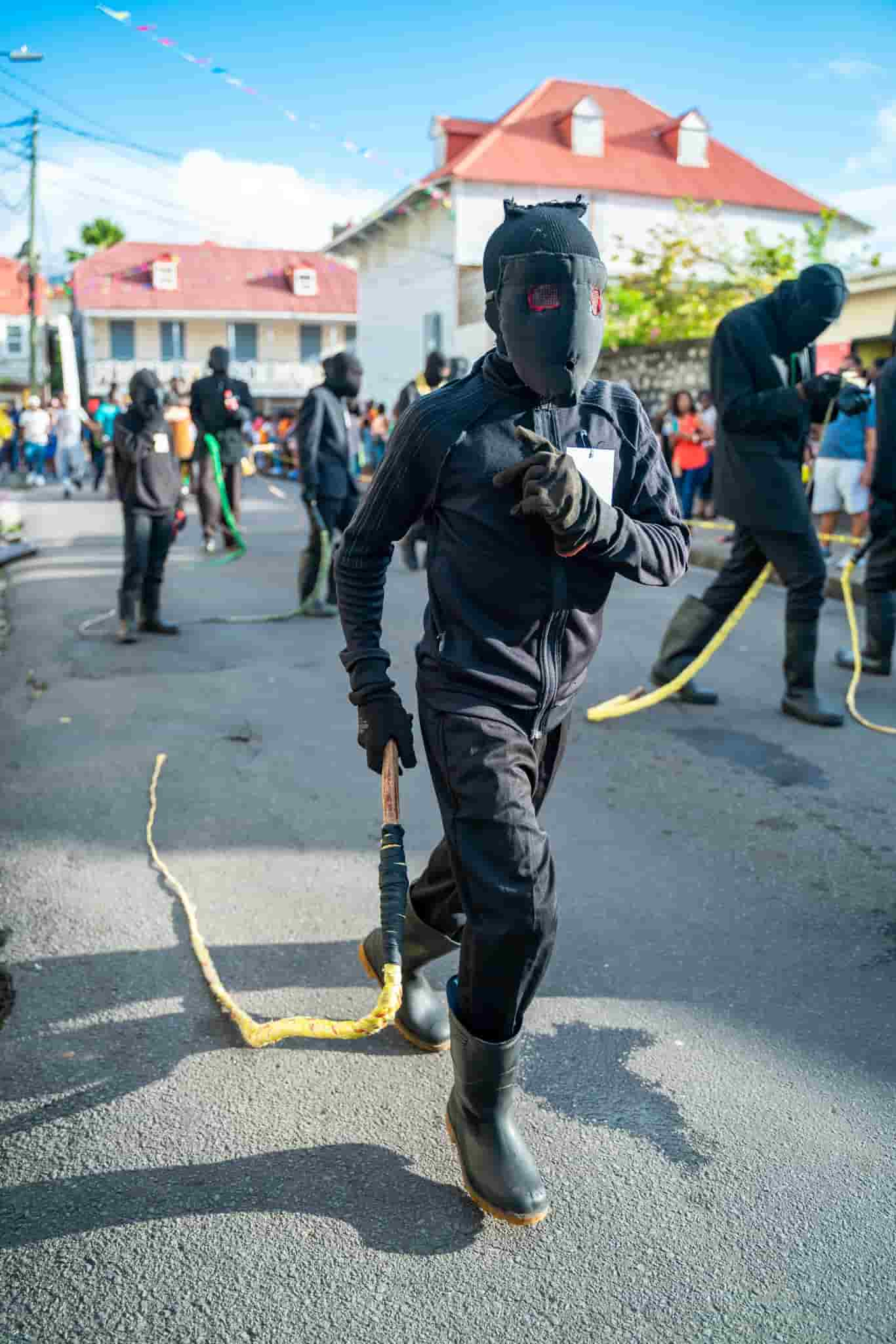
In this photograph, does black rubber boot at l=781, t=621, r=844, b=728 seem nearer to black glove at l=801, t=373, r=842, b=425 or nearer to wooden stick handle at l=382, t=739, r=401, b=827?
black glove at l=801, t=373, r=842, b=425

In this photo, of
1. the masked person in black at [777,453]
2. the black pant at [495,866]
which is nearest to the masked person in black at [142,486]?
the masked person in black at [777,453]

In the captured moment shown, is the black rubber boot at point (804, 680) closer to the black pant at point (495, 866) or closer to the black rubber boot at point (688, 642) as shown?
the black rubber boot at point (688, 642)

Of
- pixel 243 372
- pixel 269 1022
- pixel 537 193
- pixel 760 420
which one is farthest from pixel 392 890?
pixel 243 372

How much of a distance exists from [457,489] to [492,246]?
1.69 feet

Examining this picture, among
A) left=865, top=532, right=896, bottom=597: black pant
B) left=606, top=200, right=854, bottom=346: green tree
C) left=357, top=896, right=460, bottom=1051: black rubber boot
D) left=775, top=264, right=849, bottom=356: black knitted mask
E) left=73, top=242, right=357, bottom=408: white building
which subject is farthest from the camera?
left=73, top=242, right=357, bottom=408: white building

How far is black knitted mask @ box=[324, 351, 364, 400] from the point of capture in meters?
9.30

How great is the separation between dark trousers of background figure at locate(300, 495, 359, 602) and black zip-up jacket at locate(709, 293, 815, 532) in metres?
3.95

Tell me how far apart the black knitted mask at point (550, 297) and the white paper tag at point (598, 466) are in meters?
0.12

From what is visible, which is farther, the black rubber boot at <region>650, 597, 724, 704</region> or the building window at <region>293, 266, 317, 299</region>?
the building window at <region>293, 266, 317, 299</region>

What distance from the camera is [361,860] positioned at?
4555 millimetres

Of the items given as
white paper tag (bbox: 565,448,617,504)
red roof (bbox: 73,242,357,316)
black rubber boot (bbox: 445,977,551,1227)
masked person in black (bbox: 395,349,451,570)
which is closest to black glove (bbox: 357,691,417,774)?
black rubber boot (bbox: 445,977,551,1227)

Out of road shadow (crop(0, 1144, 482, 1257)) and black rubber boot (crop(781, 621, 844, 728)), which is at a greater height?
black rubber boot (crop(781, 621, 844, 728))

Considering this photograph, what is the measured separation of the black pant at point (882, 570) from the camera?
7.33m

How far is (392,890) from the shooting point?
2.51 m
